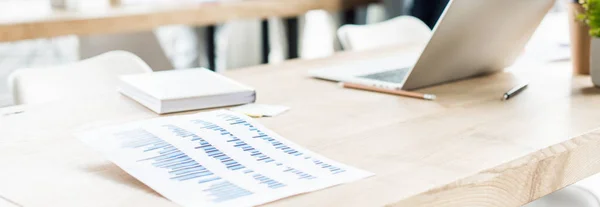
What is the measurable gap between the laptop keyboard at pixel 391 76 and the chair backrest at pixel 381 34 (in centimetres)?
70

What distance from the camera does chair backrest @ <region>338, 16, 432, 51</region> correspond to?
2.56 meters

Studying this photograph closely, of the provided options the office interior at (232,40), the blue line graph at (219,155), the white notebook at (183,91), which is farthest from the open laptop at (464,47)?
the blue line graph at (219,155)

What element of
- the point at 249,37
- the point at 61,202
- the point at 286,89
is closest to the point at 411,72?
the point at 286,89

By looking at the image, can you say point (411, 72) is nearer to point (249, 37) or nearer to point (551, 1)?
point (551, 1)

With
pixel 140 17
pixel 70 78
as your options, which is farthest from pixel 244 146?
pixel 140 17

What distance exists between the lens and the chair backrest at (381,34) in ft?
8.39

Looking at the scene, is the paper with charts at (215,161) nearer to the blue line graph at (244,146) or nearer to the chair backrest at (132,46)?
the blue line graph at (244,146)

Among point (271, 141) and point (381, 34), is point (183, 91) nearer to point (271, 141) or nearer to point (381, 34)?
point (271, 141)

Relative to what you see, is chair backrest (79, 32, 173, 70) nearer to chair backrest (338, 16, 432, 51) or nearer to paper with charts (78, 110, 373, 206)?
chair backrest (338, 16, 432, 51)

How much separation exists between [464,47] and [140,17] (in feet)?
6.72

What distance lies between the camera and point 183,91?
1.42 m

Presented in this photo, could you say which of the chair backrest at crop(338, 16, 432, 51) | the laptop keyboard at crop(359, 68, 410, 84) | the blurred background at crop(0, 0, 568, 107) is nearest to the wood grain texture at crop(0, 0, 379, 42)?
the blurred background at crop(0, 0, 568, 107)

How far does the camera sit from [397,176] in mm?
1010

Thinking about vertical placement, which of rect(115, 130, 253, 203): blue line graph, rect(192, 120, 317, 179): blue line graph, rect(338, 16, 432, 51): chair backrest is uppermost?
rect(115, 130, 253, 203): blue line graph
